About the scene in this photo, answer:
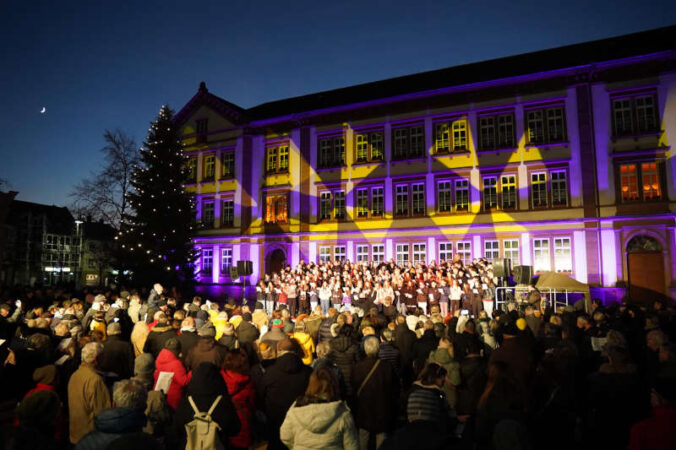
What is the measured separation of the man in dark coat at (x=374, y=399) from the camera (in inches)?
207

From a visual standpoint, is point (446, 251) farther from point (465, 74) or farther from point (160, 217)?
point (160, 217)

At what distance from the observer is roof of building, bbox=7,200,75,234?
2185 inches

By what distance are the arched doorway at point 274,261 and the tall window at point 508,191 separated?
1418 centimetres

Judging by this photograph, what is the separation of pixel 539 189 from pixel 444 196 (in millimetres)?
4961

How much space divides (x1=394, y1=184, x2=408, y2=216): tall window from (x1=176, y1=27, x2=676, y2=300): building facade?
0.06m

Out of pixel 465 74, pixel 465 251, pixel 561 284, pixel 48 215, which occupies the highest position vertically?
pixel 465 74

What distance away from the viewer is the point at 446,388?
614cm

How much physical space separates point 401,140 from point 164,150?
1408cm

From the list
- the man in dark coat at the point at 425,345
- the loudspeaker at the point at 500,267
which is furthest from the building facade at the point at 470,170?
the man in dark coat at the point at 425,345

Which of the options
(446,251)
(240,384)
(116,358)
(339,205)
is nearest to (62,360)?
(116,358)

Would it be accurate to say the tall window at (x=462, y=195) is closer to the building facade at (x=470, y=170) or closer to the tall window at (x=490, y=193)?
the building facade at (x=470, y=170)

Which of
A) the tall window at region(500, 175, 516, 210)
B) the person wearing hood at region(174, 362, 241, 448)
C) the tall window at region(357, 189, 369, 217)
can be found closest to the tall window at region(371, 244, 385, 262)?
the tall window at region(357, 189, 369, 217)

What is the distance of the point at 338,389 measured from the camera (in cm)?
414

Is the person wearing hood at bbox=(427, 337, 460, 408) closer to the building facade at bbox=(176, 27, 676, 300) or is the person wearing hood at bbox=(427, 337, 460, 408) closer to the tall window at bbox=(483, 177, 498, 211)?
the building facade at bbox=(176, 27, 676, 300)
